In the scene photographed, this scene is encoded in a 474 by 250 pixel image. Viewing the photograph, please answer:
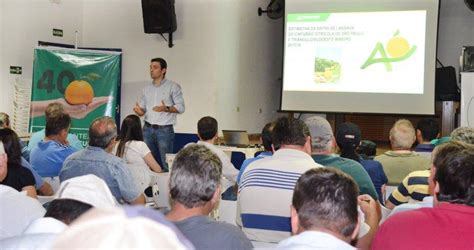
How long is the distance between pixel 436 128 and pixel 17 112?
→ 5.14 meters

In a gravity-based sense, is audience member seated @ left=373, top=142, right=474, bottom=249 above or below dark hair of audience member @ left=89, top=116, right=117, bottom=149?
below

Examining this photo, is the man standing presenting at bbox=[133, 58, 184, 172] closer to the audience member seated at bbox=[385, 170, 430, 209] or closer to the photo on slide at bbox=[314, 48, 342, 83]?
the photo on slide at bbox=[314, 48, 342, 83]

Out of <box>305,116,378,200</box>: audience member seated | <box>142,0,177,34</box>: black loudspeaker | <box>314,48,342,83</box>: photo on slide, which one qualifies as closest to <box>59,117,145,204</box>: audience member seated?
<box>305,116,378,200</box>: audience member seated

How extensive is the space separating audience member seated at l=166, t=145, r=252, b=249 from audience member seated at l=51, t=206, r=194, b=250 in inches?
42.6

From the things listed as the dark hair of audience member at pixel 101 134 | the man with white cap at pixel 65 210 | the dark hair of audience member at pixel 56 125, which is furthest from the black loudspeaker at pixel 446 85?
the man with white cap at pixel 65 210

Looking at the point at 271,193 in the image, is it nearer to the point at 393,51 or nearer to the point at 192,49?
the point at 393,51

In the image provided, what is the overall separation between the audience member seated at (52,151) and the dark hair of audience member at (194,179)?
6.95ft

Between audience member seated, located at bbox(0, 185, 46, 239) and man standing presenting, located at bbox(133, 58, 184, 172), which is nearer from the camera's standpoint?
audience member seated, located at bbox(0, 185, 46, 239)

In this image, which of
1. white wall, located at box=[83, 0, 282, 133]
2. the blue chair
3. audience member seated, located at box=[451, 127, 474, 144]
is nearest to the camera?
audience member seated, located at box=[451, 127, 474, 144]

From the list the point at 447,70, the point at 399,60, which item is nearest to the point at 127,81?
the point at 399,60

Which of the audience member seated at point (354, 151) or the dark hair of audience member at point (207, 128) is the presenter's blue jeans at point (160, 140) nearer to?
the dark hair of audience member at point (207, 128)

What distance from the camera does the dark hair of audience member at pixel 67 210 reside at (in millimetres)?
1660

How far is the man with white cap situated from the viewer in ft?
5.29

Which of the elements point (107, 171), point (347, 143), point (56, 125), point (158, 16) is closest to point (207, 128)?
point (56, 125)
